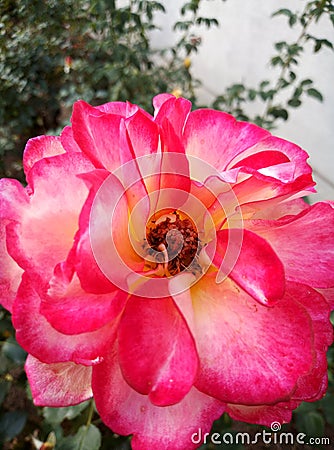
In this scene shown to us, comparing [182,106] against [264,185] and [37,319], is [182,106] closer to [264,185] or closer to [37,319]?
[264,185]

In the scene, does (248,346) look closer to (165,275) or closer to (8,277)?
(165,275)

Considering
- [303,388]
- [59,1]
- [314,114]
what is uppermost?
[59,1]

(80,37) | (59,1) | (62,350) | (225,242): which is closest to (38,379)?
(62,350)

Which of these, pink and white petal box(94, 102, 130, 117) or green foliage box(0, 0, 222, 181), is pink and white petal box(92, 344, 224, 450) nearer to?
pink and white petal box(94, 102, 130, 117)

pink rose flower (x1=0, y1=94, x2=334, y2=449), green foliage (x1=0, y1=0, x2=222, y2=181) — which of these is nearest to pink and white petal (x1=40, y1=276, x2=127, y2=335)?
pink rose flower (x1=0, y1=94, x2=334, y2=449)

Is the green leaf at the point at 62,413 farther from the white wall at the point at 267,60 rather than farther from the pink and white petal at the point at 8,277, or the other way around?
the white wall at the point at 267,60

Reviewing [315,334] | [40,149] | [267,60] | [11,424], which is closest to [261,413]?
[315,334]
